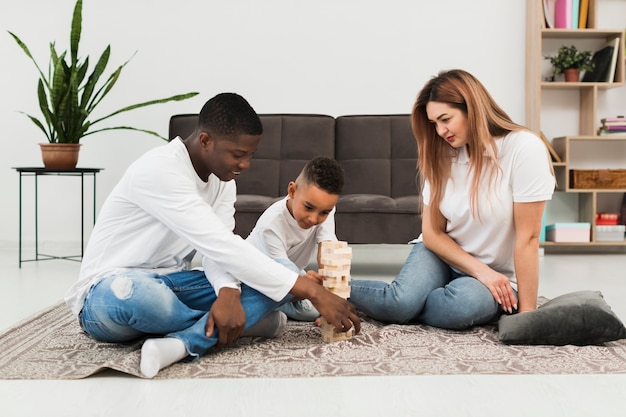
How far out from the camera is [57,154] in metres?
4.11

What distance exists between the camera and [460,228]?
224cm

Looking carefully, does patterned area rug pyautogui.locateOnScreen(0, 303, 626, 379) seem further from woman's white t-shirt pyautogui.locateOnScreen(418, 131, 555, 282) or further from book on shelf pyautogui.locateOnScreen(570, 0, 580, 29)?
book on shelf pyautogui.locateOnScreen(570, 0, 580, 29)

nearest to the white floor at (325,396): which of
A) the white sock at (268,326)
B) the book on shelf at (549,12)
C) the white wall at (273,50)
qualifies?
the white sock at (268,326)

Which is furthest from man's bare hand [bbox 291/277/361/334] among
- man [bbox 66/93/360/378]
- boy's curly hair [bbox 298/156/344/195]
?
boy's curly hair [bbox 298/156/344/195]

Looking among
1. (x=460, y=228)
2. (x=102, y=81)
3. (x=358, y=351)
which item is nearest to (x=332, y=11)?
(x=102, y=81)

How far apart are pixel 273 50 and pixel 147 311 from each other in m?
3.39

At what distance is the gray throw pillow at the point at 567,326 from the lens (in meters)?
1.91

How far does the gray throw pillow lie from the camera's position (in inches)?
75.3

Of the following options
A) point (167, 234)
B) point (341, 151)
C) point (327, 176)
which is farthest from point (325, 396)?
point (341, 151)

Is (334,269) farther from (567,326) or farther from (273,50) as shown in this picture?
(273,50)

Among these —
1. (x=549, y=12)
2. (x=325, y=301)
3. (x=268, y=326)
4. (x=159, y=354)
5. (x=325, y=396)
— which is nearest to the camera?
(x=325, y=396)

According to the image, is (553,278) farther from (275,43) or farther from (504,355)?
(275,43)

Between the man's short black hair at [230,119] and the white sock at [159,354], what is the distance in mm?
526

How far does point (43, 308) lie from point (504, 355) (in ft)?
5.57
